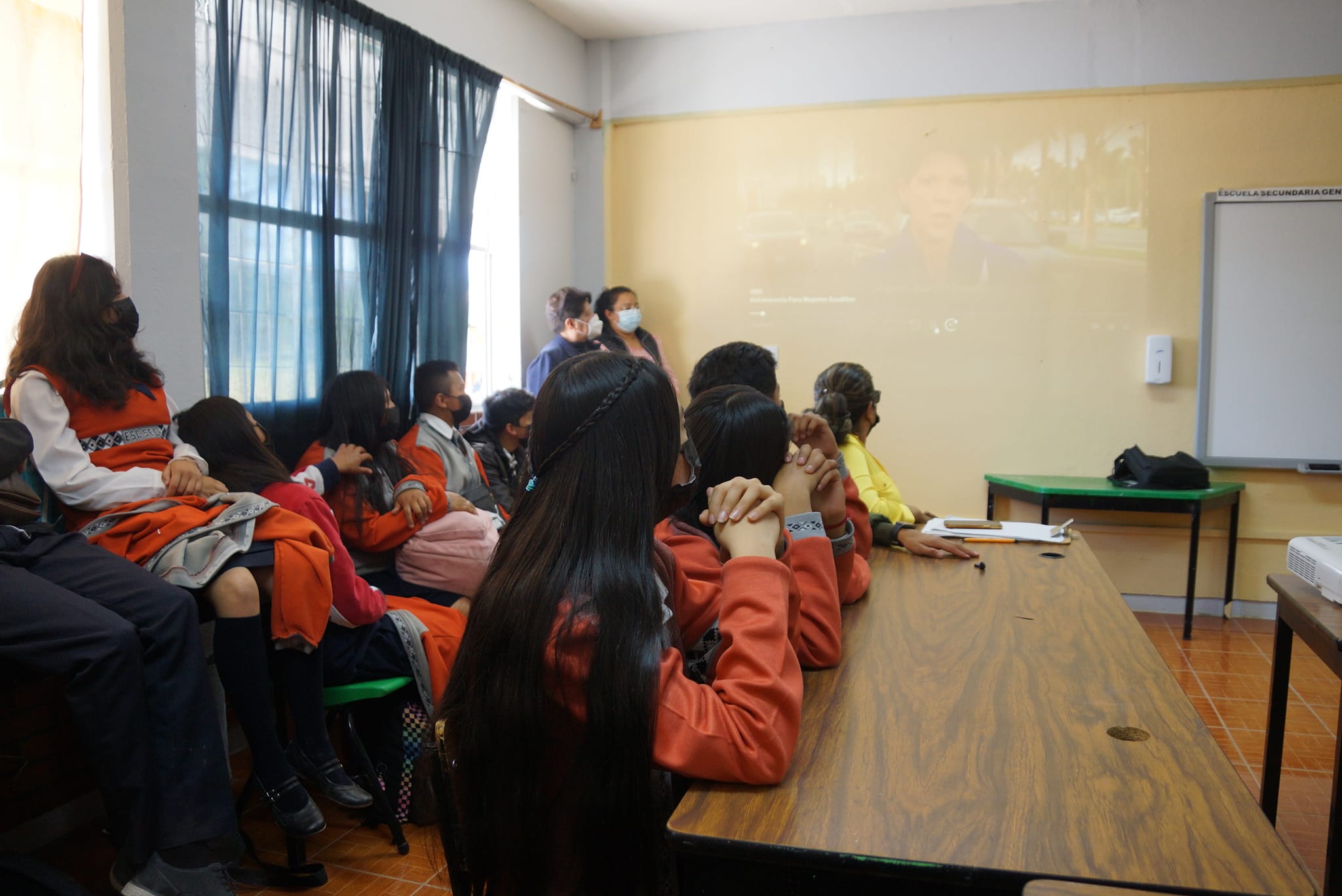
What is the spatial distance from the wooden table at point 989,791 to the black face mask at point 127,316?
1.88m

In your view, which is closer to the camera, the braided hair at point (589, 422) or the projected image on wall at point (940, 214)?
the braided hair at point (589, 422)

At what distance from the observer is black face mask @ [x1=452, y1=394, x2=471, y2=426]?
3.51 m

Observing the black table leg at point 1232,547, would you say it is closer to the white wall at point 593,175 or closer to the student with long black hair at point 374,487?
the white wall at point 593,175

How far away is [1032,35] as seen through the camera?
466cm

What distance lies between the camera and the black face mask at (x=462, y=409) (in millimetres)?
3512

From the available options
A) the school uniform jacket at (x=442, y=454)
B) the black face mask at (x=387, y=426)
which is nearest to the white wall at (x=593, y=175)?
the school uniform jacket at (x=442, y=454)

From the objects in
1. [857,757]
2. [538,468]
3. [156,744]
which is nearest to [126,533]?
[156,744]

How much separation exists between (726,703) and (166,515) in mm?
1593

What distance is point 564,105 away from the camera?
4.93 metres

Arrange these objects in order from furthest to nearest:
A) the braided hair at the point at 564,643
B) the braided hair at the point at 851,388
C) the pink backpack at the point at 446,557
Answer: the braided hair at the point at 851,388 → the pink backpack at the point at 446,557 → the braided hair at the point at 564,643

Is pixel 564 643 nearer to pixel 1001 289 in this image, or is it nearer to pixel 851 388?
pixel 851 388

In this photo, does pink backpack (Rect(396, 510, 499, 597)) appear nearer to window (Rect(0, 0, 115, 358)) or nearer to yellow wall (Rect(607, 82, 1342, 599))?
window (Rect(0, 0, 115, 358))

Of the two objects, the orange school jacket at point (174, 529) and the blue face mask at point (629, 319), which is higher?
the blue face mask at point (629, 319)

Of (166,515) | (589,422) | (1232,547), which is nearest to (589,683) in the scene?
(589,422)
